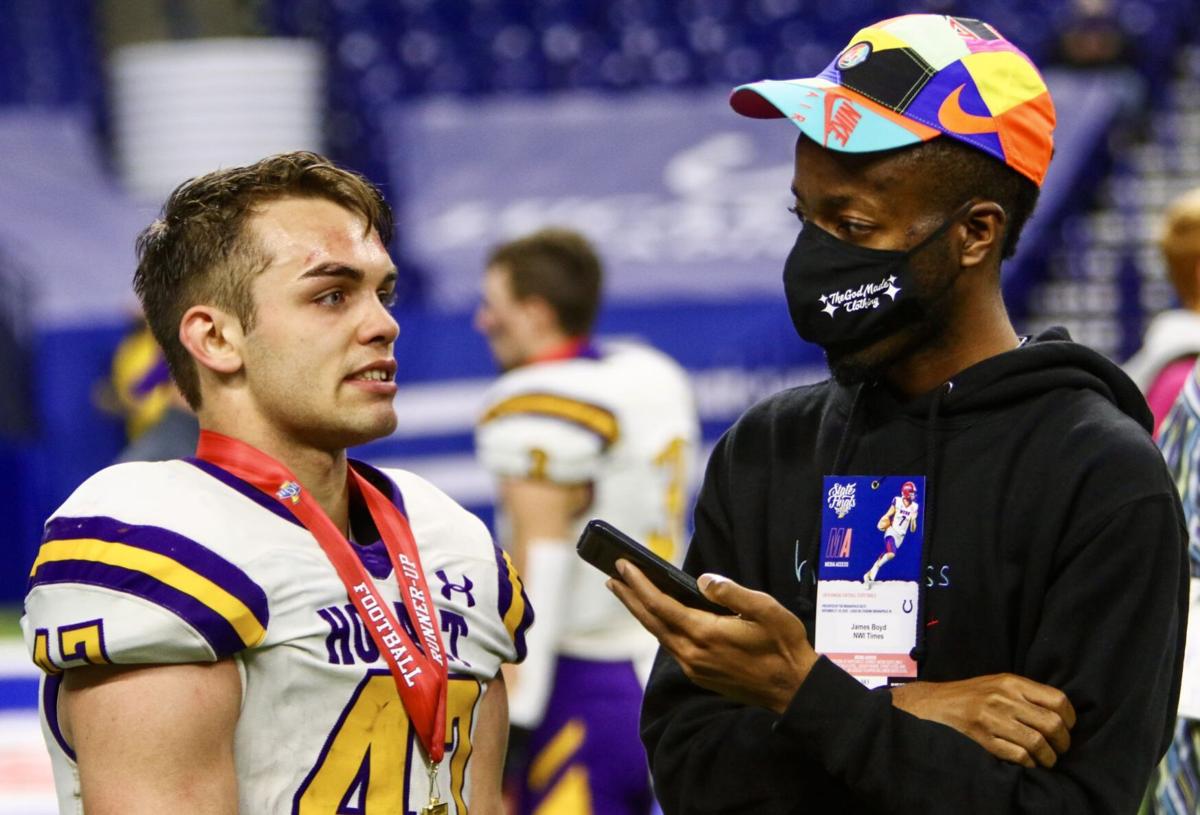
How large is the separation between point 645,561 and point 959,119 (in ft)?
2.21

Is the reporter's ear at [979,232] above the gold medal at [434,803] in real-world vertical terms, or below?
above

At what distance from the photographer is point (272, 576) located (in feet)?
7.50

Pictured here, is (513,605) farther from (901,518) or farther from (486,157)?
(486,157)

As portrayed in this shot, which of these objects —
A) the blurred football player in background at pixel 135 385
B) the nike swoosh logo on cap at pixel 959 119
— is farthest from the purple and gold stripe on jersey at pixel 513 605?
the blurred football player in background at pixel 135 385

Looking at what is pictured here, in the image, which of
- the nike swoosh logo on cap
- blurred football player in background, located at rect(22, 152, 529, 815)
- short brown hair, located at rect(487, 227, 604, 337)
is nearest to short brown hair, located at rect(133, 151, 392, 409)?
blurred football player in background, located at rect(22, 152, 529, 815)

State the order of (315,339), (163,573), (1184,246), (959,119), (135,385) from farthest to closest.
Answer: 1. (135,385)
2. (1184,246)
3. (315,339)
4. (959,119)
5. (163,573)

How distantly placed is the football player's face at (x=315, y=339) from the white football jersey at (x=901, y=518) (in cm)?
67

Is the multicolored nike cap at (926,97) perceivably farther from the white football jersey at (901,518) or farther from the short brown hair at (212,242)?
the short brown hair at (212,242)

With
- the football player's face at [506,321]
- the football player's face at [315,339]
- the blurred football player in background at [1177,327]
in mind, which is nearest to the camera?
the football player's face at [315,339]

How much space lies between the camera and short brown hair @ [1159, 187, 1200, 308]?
4.88 metres

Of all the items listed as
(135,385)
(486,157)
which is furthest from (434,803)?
(486,157)

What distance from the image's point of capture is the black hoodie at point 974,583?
219 centimetres

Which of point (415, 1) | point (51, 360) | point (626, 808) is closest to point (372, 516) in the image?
point (626, 808)

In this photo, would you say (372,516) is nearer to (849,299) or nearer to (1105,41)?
(849,299)
